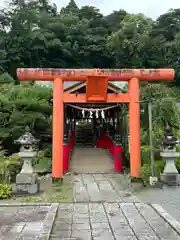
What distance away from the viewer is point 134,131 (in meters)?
10.8

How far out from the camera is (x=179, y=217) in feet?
21.2

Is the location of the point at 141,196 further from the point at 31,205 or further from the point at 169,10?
the point at 169,10

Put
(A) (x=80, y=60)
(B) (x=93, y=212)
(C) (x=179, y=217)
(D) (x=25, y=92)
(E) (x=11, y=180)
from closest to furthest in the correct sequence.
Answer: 1. (C) (x=179, y=217)
2. (B) (x=93, y=212)
3. (E) (x=11, y=180)
4. (D) (x=25, y=92)
5. (A) (x=80, y=60)

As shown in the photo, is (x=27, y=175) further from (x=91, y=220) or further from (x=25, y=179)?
(x=91, y=220)

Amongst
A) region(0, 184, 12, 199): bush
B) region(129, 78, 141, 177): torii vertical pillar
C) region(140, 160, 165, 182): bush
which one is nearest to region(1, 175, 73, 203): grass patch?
region(0, 184, 12, 199): bush

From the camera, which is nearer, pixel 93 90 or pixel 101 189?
pixel 101 189

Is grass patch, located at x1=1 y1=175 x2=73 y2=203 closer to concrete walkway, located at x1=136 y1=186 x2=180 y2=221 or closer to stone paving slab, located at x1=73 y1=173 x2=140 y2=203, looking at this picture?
stone paving slab, located at x1=73 y1=173 x2=140 y2=203

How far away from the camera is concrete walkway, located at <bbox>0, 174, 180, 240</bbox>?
209 inches

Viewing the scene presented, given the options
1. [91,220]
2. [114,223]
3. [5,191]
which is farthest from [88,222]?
[5,191]

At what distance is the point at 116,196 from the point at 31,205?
8.05 ft

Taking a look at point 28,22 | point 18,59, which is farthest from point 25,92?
point 28,22

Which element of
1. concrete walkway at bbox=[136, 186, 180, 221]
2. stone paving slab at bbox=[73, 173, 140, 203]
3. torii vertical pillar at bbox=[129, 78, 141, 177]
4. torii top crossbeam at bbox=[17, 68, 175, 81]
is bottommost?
stone paving slab at bbox=[73, 173, 140, 203]

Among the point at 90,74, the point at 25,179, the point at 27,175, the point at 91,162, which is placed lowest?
the point at 91,162

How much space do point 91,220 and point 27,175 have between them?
367cm
